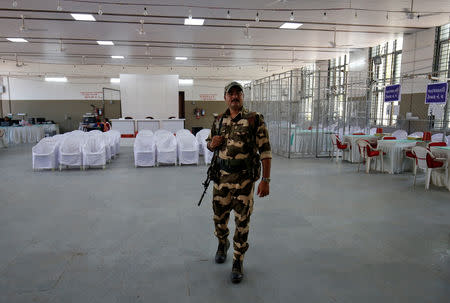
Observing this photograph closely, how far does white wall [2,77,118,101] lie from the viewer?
67.4 ft

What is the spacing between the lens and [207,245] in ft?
11.0

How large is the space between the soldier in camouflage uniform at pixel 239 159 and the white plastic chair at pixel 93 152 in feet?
19.7

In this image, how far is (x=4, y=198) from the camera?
5.24m

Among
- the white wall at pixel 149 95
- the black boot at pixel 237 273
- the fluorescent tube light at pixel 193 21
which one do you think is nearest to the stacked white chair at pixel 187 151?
the fluorescent tube light at pixel 193 21

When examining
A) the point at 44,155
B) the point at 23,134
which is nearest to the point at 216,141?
the point at 44,155

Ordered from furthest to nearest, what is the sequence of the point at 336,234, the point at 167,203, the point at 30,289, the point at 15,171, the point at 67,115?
1. the point at 67,115
2. the point at 15,171
3. the point at 167,203
4. the point at 336,234
5. the point at 30,289

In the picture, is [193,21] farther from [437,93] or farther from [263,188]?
[263,188]

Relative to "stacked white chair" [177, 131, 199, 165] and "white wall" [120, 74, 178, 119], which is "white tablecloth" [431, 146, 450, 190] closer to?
"stacked white chair" [177, 131, 199, 165]

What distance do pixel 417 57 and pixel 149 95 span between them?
12467 mm

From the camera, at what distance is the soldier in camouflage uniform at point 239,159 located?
251cm

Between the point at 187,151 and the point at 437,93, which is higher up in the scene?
the point at 437,93

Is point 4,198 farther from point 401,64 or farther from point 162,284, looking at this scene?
point 401,64

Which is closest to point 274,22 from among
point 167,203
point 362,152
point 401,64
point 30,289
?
point 362,152

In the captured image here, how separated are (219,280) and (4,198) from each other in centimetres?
455
